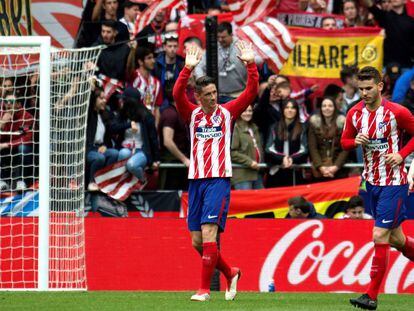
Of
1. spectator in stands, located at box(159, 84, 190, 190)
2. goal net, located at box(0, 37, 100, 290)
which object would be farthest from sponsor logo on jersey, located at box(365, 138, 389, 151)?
spectator in stands, located at box(159, 84, 190, 190)

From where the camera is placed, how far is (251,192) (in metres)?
15.9

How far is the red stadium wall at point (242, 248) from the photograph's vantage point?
14758 mm

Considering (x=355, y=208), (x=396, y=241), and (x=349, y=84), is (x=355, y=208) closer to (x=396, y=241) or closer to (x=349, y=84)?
(x=349, y=84)

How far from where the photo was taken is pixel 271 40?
16.7m

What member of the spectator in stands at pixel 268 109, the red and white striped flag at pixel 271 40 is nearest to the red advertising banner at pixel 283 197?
the spectator in stands at pixel 268 109

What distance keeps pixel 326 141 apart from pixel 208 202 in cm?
506

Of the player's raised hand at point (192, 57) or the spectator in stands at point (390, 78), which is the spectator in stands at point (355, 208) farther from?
the player's raised hand at point (192, 57)

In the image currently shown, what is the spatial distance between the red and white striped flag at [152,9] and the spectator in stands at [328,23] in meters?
2.17

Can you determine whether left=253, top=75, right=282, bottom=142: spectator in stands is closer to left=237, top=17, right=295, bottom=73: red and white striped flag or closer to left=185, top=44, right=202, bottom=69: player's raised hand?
left=237, top=17, right=295, bottom=73: red and white striped flag

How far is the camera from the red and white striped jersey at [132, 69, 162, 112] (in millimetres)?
16516

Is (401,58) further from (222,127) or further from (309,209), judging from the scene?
(222,127)

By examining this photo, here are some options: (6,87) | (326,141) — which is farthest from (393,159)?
(6,87)

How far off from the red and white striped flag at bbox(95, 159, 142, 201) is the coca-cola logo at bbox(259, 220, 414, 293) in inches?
92.8

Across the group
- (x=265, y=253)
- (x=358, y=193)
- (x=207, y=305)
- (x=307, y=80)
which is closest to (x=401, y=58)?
(x=307, y=80)
